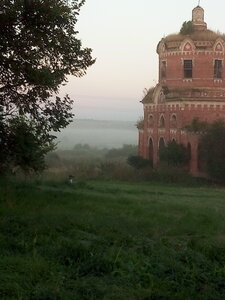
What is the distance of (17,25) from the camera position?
475 inches

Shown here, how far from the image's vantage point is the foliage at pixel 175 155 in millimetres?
32688

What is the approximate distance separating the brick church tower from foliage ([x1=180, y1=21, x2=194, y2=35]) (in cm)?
8

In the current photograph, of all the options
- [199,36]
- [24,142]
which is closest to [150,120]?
[199,36]

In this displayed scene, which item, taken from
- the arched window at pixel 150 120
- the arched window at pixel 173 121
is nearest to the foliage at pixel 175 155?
the arched window at pixel 173 121

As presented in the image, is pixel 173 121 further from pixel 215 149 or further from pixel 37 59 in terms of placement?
pixel 37 59

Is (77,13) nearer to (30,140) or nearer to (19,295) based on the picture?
(30,140)

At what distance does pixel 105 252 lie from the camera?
881cm

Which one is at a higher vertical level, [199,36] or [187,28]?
[187,28]

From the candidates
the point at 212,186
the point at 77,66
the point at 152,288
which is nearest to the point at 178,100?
the point at 212,186

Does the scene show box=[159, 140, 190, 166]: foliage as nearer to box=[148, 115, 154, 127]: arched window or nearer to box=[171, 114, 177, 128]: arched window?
box=[171, 114, 177, 128]: arched window

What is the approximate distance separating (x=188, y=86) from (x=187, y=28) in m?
4.62

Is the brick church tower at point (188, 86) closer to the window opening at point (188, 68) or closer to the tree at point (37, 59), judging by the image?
the window opening at point (188, 68)

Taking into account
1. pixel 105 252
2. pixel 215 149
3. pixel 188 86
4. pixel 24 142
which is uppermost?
pixel 188 86

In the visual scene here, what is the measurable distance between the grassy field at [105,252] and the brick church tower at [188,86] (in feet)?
64.7
